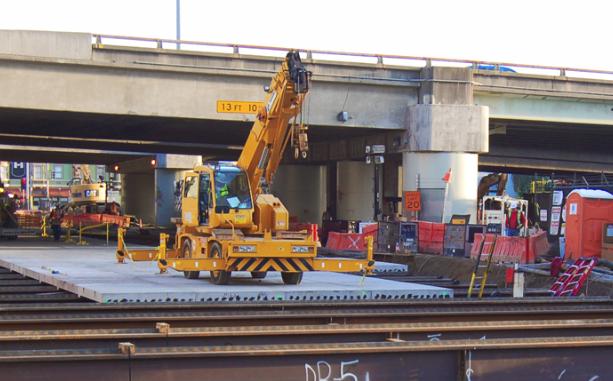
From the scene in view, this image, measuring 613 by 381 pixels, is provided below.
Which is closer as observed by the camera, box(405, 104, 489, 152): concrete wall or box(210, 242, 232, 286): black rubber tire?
box(210, 242, 232, 286): black rubber tire

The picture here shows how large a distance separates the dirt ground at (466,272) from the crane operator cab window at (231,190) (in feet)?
26.3

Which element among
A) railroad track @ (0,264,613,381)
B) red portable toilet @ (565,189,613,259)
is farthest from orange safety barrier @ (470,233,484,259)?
railroad track @ (0,264,613,381)

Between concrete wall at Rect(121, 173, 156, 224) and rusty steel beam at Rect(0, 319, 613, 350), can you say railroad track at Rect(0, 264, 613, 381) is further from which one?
concrete wall at Rect(121, 173, 156, 224)

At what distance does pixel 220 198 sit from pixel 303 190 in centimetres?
3433

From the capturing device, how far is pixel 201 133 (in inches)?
1756

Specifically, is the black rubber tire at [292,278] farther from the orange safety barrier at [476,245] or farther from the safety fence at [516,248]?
the orange safety barrier at [476,245]

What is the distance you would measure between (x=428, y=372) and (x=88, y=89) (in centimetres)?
2755

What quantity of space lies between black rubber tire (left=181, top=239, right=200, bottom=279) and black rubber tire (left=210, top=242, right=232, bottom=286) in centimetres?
122

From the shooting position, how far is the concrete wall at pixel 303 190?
5456 cm

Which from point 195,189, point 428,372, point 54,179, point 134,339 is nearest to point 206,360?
point 134,339

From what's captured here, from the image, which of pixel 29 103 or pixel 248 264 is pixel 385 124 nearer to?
pixel 29 103

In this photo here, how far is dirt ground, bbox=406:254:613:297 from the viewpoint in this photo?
21733 millimetres

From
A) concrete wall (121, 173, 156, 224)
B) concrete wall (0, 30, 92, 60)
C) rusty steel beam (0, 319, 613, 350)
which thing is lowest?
concrete wall (121, 173, 156, 224)

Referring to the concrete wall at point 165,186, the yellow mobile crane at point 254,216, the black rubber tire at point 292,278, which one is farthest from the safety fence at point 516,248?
the concrete wall at point 165,186
